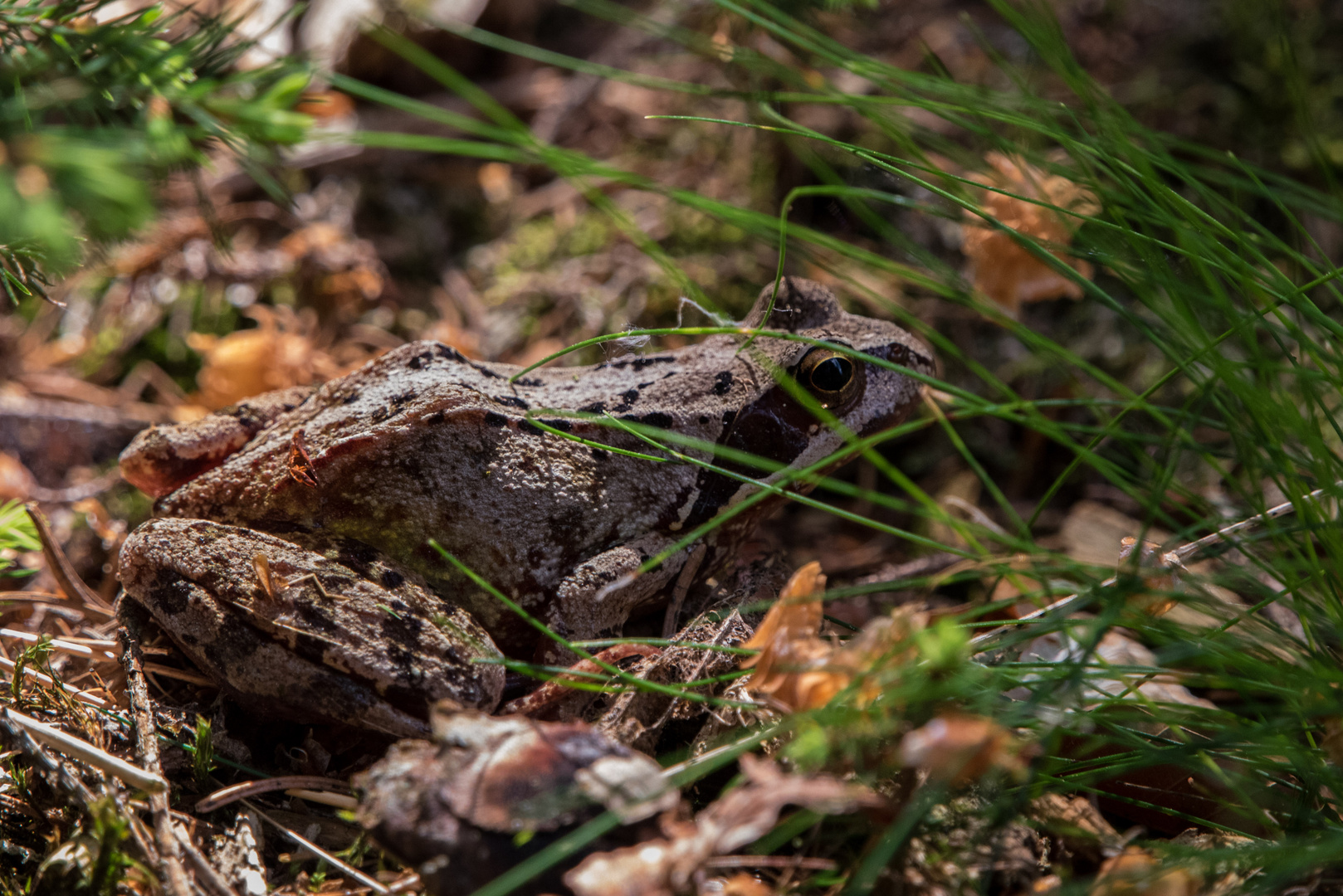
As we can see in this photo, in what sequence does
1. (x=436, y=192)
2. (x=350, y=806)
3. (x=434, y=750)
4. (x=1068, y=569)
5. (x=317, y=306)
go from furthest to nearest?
(x=436, y=192)
(x=317, y=306)
(x=350, y=806)
(x=434, y=750)
(x=1068, y=569)

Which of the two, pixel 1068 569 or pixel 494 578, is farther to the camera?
pixel 494 578

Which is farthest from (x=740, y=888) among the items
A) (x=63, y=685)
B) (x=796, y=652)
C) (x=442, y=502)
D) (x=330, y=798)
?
(x=63, y=685)

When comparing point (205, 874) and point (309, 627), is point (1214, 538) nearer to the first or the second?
point (309, 627)

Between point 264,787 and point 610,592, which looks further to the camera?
point 610,592

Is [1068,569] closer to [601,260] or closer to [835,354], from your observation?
[835,354]

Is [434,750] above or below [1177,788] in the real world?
above

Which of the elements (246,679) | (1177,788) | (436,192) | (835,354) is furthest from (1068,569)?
(436,192)
